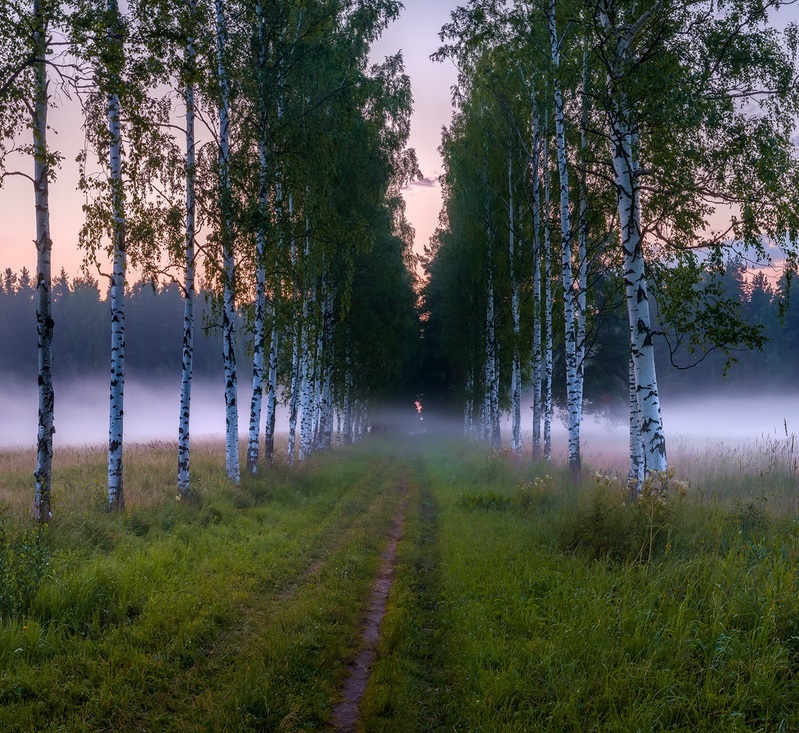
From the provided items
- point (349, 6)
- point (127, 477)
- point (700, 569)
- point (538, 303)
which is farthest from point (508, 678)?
point (349, 6)

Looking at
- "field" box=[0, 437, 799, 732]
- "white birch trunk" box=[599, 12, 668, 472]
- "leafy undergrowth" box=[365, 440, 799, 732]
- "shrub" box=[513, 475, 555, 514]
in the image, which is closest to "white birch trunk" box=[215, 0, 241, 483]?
"field" box=[0, 437, 799, 732]

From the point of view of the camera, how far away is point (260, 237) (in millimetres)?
15500

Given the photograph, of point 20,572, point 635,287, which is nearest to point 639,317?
point 635,287

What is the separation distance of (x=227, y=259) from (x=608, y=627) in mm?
12927

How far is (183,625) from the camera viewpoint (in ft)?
20.0

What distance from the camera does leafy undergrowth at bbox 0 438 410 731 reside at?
4672mm

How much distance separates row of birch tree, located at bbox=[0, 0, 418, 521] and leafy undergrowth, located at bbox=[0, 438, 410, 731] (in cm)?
209

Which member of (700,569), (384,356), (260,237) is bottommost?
(700,569)

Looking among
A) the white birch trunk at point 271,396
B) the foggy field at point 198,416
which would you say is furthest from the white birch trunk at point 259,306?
the foggy field at point 198,416

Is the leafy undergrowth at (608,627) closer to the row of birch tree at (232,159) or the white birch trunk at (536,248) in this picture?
the row of birch tree at (232,159)

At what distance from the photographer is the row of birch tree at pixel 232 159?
849cm

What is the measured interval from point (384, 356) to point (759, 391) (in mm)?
51224

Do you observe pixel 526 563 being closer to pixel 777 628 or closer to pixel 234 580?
pixel 777 628

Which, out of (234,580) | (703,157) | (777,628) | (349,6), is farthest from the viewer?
(349,6)
